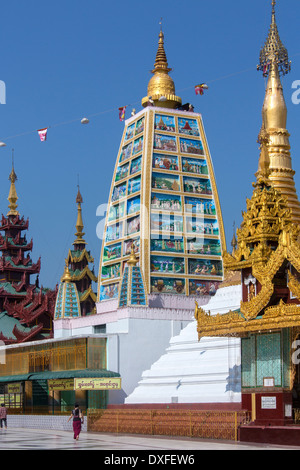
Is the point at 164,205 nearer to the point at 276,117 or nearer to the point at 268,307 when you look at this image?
the point at 276,117

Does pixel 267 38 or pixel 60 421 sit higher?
pixel 267 38

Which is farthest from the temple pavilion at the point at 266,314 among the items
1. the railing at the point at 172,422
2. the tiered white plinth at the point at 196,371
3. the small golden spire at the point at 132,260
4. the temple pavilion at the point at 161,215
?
the temple pavilion at the point at 161,215

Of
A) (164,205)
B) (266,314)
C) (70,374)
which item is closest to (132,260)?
(164,205)

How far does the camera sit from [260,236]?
106 feet

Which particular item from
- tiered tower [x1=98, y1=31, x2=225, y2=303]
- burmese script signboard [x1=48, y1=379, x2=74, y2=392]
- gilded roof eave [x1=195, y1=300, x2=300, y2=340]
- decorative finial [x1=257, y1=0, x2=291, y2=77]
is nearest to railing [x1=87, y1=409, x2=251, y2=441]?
gilded roof eave [x1=195, y1=300, x2=300, y2=340]

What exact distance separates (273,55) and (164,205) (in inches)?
468

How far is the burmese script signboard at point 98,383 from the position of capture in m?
42.8

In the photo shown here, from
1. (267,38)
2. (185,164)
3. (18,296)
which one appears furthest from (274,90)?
(18,296)

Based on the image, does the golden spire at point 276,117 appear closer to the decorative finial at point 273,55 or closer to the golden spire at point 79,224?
the decorative finial at point 273,55

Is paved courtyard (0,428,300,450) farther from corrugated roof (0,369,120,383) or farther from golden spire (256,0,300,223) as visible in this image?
golden spire (256,0,300,223)

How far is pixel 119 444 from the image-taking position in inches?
1219

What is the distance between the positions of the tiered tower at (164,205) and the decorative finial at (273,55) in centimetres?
924
